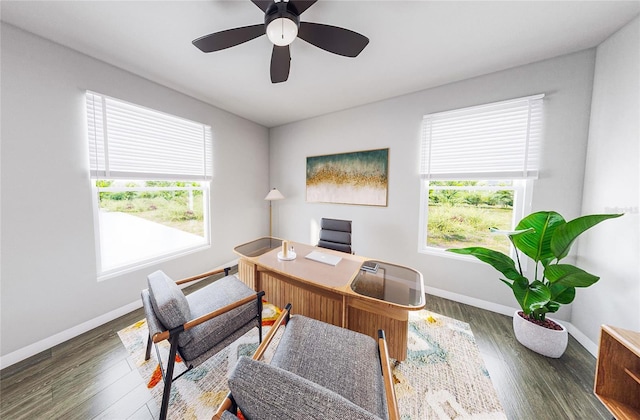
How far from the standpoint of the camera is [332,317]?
1632 millimetres

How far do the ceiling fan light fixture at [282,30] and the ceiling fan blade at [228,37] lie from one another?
0.13 meters

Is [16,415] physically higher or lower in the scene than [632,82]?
lower

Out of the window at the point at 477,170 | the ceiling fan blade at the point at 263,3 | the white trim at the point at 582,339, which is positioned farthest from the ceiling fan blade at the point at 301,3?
the white trim at the point at 582,339

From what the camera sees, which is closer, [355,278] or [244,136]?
[355,278]

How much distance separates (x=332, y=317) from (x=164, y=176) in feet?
8.41

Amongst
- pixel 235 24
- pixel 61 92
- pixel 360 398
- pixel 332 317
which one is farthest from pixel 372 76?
pixel 61 92

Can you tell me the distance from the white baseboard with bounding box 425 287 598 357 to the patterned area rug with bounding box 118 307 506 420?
547 millimetres

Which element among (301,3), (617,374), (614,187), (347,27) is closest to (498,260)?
(617,374)

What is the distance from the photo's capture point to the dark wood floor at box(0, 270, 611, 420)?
4.22 ft

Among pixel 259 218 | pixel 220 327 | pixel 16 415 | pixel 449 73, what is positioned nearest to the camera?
pixel 16 415

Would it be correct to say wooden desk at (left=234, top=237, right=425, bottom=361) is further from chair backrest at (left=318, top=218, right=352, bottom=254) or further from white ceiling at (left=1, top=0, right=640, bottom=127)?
white ceiling at (left=1, top=0, right=640, bottom=127)

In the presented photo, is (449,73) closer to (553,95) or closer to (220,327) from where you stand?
(553,95)

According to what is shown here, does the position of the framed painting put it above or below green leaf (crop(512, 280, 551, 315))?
above

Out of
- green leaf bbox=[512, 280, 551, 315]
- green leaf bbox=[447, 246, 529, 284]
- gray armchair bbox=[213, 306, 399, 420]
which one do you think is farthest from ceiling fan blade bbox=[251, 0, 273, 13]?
green leaf bbox=[512, 280, 551, 315]
